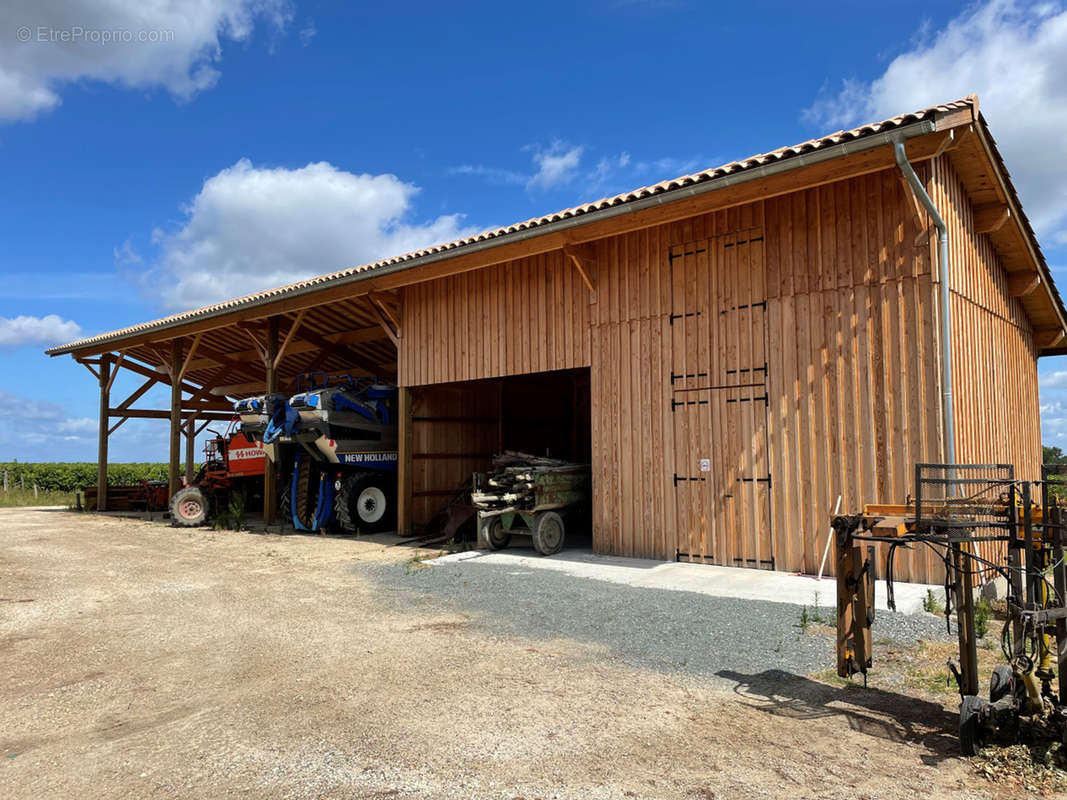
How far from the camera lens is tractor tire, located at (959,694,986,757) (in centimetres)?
340

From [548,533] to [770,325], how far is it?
14.1 feet

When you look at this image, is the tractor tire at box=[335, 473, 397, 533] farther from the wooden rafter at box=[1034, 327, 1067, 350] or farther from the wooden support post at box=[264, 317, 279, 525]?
the wooden rafter at box=[1034, 327, 1067, 350]

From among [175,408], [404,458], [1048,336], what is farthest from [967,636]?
[175,408]

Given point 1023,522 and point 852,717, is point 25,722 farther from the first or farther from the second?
point 1023,522

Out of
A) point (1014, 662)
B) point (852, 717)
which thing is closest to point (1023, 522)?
point (1014, 662)

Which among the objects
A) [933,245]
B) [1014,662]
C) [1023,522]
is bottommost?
[1014,662]

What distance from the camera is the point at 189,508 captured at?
15.7 m

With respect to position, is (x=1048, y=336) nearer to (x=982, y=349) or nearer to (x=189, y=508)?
(x=982, y=349)

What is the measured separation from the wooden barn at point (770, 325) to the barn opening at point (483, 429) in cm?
106

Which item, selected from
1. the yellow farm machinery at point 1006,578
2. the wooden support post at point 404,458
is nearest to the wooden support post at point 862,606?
the yellow farm machinery at point 1006,578

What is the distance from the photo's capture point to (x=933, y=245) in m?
7.47

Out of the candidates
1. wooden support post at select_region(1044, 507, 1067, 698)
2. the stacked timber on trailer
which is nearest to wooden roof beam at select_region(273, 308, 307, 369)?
the stacked timber on trailer

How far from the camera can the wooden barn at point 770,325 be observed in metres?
7.54

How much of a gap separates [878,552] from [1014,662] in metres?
4.57
